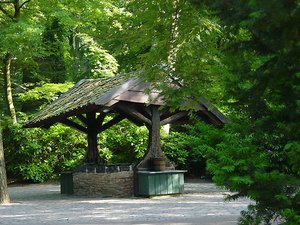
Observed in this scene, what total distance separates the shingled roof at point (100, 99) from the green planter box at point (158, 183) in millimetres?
1979

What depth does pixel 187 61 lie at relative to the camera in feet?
27.3

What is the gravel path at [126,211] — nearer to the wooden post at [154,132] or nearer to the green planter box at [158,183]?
the green planter box at [158,183]

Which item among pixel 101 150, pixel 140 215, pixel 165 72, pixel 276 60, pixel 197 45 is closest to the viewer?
pixel 276 60

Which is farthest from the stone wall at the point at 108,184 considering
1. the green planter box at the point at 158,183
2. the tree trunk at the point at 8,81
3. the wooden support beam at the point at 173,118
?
the tree trunk at the point at 8,81

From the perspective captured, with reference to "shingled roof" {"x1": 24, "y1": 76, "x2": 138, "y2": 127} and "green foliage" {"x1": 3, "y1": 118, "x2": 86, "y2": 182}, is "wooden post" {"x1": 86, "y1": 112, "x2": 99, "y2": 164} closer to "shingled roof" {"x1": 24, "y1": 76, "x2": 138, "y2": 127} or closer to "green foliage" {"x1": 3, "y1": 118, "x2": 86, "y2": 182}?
"shingled roof" {"x1": 24, "y1": 76, "x2": 138, "y2": 127}

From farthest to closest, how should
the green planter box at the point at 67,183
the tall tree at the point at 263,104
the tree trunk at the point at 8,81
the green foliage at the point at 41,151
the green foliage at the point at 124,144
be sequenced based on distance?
1. the tree trunk at the point at 8,81
2. the green foliage at the point at 41,151
3. the green foliage at the point at 124,144
4. the green planter box at the point at 67,183
5. the tall tree at the point at 263,104

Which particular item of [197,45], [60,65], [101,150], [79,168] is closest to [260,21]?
[197,45]

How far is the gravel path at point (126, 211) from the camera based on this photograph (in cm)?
989

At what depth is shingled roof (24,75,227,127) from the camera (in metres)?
14.3

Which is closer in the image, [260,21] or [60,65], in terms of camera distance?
[260,21]

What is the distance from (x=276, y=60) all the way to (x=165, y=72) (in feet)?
15.6

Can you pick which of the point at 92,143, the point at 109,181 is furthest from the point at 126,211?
the point at 92,143

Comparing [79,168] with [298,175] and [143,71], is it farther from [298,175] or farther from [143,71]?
[298,175]

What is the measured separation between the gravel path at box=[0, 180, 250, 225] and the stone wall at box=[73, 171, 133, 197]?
712 mm
